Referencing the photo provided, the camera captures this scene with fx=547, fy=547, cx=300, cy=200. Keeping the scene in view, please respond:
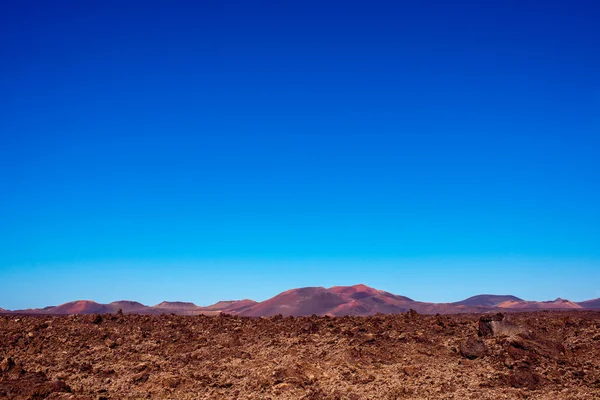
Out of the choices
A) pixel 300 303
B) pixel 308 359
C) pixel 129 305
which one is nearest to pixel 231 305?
pixel 129 305

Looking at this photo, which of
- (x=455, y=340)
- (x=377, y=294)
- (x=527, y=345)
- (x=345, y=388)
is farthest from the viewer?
(x=377, y=294)

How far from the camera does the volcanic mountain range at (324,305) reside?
69312mm

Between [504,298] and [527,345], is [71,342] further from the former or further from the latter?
[504,298]

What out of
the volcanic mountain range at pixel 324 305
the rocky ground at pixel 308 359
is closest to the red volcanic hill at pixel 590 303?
the volcanic mountain range at pixel 324 305

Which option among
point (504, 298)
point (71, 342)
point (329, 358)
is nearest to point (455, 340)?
point (329, 358)

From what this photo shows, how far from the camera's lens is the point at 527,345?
1252cm

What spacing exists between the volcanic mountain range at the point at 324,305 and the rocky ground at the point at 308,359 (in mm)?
50128

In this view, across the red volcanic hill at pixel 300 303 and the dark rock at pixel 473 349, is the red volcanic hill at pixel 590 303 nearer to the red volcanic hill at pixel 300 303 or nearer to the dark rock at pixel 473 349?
the red volcanic hill at pixel 300 303

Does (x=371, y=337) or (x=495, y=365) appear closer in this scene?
(x=495, y=365)

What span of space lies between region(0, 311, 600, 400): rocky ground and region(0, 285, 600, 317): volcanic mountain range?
164ft

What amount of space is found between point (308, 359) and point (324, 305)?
63745mm

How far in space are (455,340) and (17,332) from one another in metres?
11.9

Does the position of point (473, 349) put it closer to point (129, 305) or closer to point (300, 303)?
point (300, 303)

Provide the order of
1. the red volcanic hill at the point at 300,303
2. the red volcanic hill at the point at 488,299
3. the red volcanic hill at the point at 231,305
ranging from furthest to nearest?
the red volcanic hill at the point at 488,299 < the red volcanic hill at the point at 231,305 < the red volcanic hill at the point at 300,303
